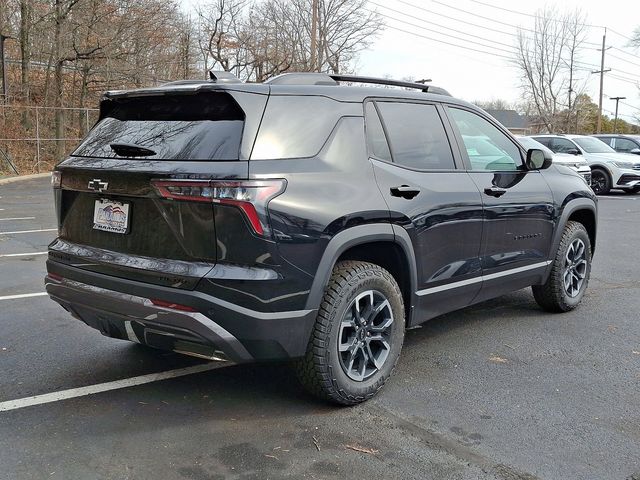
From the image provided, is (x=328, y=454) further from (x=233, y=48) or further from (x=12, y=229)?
(x=233, y=48)

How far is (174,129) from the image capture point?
10.7ft

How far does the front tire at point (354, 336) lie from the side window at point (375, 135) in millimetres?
680

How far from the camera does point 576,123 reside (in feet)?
165

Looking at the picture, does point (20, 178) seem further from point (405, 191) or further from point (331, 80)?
point (405, 191)

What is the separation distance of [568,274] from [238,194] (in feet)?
12.1

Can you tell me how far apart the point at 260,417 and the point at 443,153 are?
2147 millimetres

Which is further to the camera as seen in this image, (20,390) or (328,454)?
(20,390)

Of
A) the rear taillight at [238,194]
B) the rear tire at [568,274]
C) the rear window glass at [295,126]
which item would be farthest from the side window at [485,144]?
the rear taillight at [238,194]

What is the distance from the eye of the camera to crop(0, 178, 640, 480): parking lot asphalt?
2855 millimetres

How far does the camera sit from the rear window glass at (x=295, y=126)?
10.2 feet

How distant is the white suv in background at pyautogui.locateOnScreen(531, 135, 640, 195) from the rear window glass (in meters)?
15.3

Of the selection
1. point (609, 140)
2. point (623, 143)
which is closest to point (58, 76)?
point (609, 140)

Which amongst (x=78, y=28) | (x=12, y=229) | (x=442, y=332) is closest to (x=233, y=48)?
(x=78, y=28)

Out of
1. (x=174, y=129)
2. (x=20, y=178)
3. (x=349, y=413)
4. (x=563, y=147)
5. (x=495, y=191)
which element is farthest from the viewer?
(x=20, y=178)
